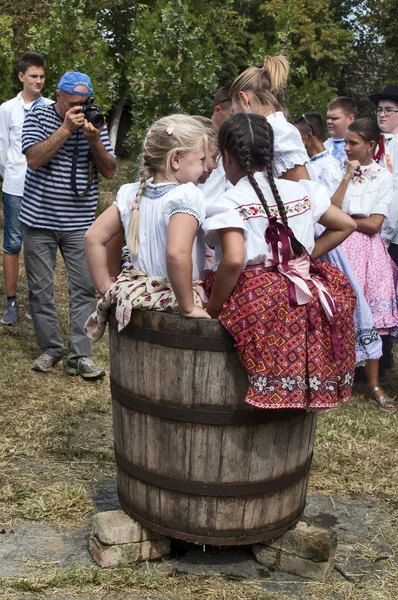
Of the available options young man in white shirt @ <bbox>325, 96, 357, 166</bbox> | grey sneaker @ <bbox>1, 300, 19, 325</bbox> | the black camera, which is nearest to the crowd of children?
the black camera

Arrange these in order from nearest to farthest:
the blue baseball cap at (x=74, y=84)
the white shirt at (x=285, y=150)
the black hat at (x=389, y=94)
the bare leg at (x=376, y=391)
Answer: the white shirt at (x=285, y=150), the blue baseball cap at (x=74, y=84), the bare leg at (x=376, y=391), the black hat at (x=389, y=94)

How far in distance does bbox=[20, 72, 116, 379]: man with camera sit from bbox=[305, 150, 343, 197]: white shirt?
144 cm

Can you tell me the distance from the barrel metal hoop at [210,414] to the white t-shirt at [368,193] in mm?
2728

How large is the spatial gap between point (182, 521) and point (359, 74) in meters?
37.8

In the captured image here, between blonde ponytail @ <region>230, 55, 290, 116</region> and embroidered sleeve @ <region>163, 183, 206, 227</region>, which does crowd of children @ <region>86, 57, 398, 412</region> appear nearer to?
embroidered sleeve @ <region>163, 183, 206, 227</region>

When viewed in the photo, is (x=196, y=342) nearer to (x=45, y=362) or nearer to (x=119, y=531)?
(x=119, y=531)

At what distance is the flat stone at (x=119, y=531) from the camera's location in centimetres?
304

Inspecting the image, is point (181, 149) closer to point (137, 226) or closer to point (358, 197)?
point (137, 226)

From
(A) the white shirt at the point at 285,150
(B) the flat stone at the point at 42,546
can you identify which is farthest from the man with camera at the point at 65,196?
(B) the flat stone at the point at 42,546

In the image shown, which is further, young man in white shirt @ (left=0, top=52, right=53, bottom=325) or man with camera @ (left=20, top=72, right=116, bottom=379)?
young man in white shirt @ (left=0, top=52, right=53, bottom=325)

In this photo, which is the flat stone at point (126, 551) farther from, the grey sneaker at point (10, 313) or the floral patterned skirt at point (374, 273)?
the grey sneaker at point (10, 313)

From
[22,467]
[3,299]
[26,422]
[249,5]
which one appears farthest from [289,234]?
[249,5]

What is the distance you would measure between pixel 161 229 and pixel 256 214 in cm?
38

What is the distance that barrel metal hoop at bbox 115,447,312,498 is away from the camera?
2.91 m
